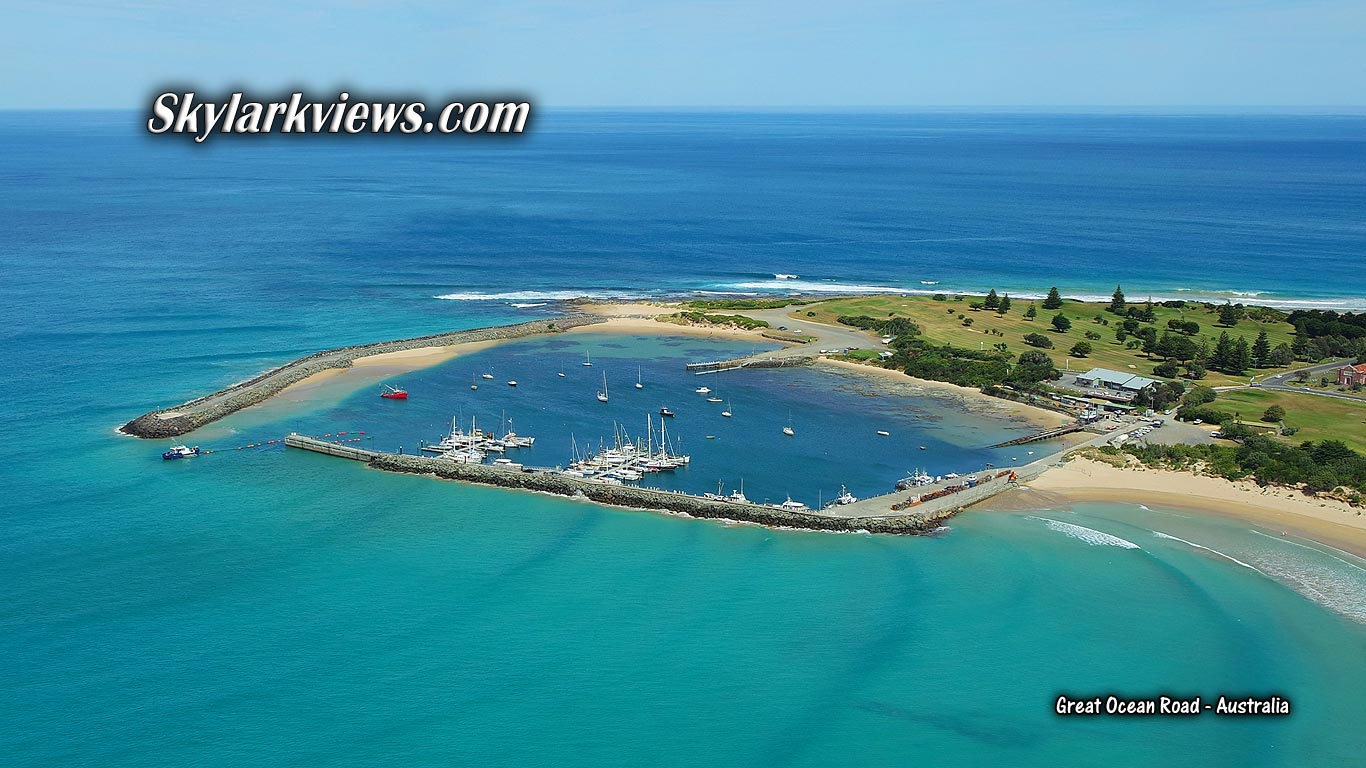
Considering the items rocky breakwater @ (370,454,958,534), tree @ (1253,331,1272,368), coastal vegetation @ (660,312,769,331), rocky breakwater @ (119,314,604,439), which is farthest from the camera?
coastal vegetation @ (660,312,769,331)

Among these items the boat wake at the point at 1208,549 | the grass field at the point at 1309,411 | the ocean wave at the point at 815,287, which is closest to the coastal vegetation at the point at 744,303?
the ocean wave at the point at 815,287

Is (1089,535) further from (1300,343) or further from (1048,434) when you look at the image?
(1300,343)

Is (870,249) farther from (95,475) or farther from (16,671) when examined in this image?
(16,671)

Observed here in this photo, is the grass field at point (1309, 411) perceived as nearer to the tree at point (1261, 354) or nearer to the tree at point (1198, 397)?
the tree at point (1198, 397)

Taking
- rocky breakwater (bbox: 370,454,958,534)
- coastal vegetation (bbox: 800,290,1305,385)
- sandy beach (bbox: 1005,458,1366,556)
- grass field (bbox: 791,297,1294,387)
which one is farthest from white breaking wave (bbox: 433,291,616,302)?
sandy beach (bbox: 1005,458,1366,556)

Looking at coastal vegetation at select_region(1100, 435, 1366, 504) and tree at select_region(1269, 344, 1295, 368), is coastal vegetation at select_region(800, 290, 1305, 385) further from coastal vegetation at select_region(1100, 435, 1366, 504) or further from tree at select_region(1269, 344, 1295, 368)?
coastal vegetation at select_region(1100, 435, 1366, 504)

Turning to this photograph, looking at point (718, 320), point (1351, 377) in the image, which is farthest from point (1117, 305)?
point (718, 320)
